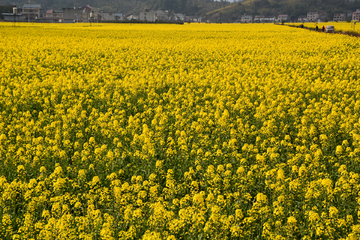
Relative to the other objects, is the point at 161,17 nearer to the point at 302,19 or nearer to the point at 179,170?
Result: the point at 302,19

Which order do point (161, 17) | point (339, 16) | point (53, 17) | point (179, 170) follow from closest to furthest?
1. point (179, 170)
2. point (53, 17)
3. point (161, 17)
4. point (339, 16)

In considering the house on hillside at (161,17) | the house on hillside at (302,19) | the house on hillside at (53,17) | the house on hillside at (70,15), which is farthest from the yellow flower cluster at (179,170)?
the house on hillside at (302,19)

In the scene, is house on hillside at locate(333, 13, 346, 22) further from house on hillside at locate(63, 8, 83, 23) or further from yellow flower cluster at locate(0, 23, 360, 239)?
yellow flower cluster at locate(0, 23, 360, 239)

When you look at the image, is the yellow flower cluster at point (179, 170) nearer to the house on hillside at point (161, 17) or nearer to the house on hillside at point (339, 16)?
the house on hillside at point (161, 17)

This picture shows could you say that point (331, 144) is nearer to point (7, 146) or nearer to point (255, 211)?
point (255, 211)

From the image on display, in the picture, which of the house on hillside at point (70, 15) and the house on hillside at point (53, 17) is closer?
the house on hillside at point (70, 15)

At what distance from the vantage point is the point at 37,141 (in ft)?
24.6

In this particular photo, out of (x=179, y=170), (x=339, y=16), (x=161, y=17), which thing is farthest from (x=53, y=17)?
(x=339, y=16)

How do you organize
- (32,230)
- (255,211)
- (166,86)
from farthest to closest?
(166,86)
(255,211)
(32,230)

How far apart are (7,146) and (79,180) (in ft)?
8.59

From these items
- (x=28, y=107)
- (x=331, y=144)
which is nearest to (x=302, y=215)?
(x=331, y=144)

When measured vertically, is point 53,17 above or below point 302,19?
below

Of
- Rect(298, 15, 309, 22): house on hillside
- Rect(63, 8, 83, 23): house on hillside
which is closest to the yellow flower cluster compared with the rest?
Rect(63, 8, 83, 23): house on hillside

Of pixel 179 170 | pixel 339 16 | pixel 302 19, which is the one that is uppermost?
pixel 339 16
